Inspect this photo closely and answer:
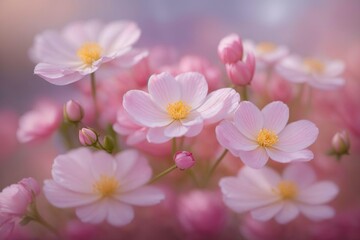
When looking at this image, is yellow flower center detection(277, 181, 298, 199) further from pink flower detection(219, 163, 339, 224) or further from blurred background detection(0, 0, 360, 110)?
blurred background detection(0, 0, 360, 110)

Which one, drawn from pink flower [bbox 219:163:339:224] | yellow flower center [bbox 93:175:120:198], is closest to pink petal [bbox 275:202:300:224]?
pink flower [bbox 219:163:339:224]

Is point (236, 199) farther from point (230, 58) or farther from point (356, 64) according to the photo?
point (356, 64)

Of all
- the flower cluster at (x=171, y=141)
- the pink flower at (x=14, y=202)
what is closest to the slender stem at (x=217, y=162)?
the flower cluster at (x=171, y=141)

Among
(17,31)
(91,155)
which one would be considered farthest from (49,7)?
(91,155)

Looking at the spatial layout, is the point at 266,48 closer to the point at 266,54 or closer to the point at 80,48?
the point at 266,54

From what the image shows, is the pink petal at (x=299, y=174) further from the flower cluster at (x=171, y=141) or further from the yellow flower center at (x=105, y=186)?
the yellow flower center at (x=105, y=186)
